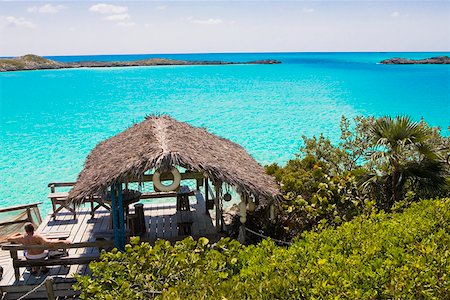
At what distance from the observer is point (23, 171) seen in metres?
19.6

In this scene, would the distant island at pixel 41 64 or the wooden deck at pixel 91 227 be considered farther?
the distant island at pixel 41 64

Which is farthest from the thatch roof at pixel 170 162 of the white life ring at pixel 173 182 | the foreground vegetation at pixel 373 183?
the foreground vegetation at pixel 373 183

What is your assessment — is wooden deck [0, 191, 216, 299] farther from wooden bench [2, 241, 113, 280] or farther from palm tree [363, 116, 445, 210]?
palm tree [363, 116, 445, 210]

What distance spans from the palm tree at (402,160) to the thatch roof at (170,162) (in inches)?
90.0

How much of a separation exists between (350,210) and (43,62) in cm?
10802

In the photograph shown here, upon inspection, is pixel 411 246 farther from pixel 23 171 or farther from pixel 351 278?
pixel 23 171

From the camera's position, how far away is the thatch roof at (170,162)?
738 centimetres

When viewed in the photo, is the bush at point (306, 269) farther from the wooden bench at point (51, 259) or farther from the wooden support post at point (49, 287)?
the wooden bench at point (51, 259)

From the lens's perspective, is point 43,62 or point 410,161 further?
point 43,62

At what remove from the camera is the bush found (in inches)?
165

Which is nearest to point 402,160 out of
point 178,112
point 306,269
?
point 306,269

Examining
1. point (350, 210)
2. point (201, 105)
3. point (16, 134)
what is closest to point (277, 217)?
point (350, 210)

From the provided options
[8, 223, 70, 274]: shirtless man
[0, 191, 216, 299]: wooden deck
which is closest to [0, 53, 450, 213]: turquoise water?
[0, 191, 216, 299]: wooden deck

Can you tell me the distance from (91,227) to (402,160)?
7011 millimetres
